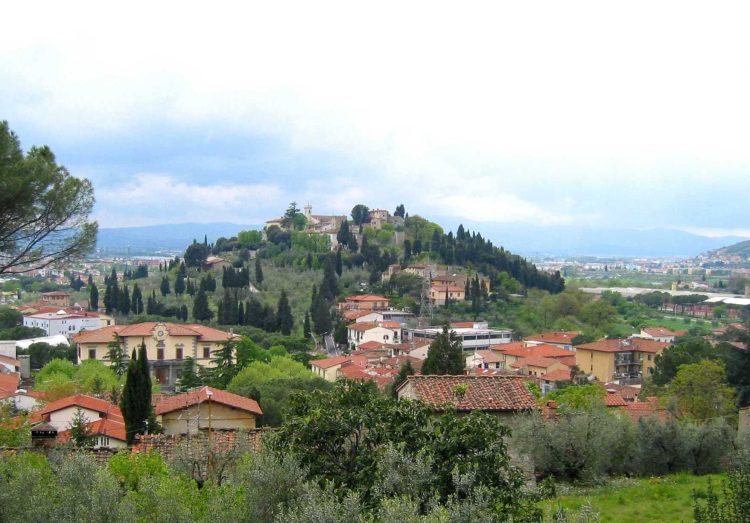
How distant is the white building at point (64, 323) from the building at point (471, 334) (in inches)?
1217

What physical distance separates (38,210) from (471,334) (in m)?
53.6

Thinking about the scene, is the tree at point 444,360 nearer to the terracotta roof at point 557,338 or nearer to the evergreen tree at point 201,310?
the terracotta roof at point 557,338

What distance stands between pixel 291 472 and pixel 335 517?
1.64 m

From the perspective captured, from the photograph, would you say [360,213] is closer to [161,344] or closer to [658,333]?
[658,333]

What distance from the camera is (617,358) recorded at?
54375 millimetres

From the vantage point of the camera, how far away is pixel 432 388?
13883mm

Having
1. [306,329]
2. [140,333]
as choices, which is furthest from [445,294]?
[140,333]

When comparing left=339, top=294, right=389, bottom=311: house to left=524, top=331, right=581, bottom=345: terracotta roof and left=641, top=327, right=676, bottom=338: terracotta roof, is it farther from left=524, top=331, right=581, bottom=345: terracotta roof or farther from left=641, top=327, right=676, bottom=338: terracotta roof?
left=641, top=327, right=676, bottom=338: terracotta roof

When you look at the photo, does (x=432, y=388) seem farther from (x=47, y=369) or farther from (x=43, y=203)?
(x=47, y=369)

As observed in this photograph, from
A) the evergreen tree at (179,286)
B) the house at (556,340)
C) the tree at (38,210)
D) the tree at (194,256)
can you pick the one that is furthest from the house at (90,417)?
the tree at (194,256)

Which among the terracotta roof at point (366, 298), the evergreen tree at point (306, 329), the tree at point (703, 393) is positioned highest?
the terracotta roof at point (366, 298)

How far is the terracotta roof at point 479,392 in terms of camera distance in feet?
44.1

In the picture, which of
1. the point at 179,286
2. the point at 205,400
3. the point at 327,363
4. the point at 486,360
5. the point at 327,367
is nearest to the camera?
the point at 205,400

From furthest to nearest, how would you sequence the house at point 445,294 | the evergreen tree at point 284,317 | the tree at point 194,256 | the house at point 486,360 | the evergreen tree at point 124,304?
the tree at point 194,256, the house at point 445,294, the evergreen tree at point 124,304, the evergreen tree at point 284,317, the house at point 486,360
